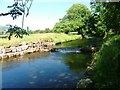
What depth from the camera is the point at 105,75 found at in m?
13.5

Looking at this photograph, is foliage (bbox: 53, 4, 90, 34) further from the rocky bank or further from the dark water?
the dark water

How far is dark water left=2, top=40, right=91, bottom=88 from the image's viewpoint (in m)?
25.8

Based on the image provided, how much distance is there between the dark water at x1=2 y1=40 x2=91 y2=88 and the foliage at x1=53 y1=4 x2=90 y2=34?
55.3 meters

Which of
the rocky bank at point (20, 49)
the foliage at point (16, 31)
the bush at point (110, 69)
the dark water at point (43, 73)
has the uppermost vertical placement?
the foliage at point (16, 31)

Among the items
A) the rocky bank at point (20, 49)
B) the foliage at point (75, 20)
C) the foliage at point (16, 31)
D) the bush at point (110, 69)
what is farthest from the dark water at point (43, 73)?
the foliage at point (75, 20)

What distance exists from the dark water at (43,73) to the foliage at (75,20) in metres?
55.3

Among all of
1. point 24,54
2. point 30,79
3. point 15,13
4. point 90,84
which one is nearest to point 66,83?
point 30,79

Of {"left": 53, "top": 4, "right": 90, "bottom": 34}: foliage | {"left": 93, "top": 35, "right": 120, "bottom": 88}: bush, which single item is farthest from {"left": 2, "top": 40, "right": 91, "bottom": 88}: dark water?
{"left": 53, "top": 4, "right": 90, "bottom": 34}: foliage

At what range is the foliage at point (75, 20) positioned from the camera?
96.0m

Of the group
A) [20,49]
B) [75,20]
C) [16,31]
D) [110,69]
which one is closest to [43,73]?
[110,69]

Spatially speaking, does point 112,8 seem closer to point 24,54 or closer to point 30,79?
point 30,79

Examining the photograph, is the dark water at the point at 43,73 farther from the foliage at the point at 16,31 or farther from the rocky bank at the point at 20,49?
the foliage at the point at 16,31

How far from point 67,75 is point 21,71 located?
6396 mm

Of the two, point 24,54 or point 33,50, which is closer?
point 24,54
